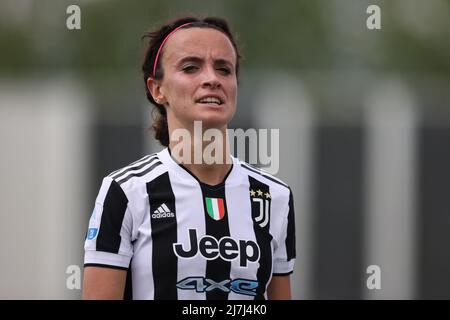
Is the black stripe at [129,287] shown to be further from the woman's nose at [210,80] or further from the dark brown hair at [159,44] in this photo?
the woman's nose at [210,80]

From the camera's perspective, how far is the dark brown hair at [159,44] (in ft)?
11.2

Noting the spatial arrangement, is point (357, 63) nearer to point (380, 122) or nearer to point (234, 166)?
point (380, 122)

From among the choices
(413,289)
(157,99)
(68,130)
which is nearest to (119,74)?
(68,130)

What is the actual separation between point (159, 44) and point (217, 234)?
85 centimetres

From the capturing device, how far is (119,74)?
9.34m

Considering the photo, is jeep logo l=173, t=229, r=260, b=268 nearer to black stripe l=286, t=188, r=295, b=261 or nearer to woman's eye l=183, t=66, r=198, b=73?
black stripe l=286, t=188, r=295, b=261

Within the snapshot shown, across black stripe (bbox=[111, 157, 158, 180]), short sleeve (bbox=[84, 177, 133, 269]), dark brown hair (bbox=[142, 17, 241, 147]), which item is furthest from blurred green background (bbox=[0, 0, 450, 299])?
short sleeve (bbox=[84, 177, 133, 269])

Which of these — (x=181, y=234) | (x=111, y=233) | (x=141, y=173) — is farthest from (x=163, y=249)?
(x=141, y=173)

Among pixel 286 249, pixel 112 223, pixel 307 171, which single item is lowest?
pixel 286 249

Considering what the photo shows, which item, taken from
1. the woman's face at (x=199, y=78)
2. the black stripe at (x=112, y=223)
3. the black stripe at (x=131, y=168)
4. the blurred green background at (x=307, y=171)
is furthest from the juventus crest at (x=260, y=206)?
the blurred green background at (x=307, y=171)

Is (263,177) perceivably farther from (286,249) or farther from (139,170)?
(139,170)

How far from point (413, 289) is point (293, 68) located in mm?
3026

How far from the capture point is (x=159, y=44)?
11.3 feet

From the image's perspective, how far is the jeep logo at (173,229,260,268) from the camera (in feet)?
10.4
